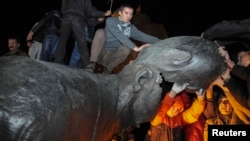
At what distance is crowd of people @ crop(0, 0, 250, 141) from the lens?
17.0 feet

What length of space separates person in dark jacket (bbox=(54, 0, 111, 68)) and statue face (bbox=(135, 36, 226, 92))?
3.49 metres

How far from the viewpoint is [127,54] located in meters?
5.12

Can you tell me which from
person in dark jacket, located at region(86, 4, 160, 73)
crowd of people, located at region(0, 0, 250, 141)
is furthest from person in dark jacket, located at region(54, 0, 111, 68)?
person in dark jacket, located at region(86, 4, 160, 73)

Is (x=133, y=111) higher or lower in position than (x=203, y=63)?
lower

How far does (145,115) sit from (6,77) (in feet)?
2.93

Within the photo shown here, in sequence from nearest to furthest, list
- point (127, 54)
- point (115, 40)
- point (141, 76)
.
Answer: point (141, 76), point (127, 54), point (115, 40)

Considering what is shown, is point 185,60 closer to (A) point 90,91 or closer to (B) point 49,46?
(A) point 90,91

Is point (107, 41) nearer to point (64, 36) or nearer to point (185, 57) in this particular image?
point (64, 36)

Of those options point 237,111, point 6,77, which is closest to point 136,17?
point 237,111

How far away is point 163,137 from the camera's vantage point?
6.45 m

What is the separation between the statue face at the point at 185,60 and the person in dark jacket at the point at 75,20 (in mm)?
3488

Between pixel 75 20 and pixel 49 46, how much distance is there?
90 cm

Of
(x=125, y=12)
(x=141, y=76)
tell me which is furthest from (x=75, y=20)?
(x=141, y=76)

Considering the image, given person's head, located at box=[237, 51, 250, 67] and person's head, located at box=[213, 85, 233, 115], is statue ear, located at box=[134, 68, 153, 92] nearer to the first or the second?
person's head, located at box=[237, 51, 250, 67]
